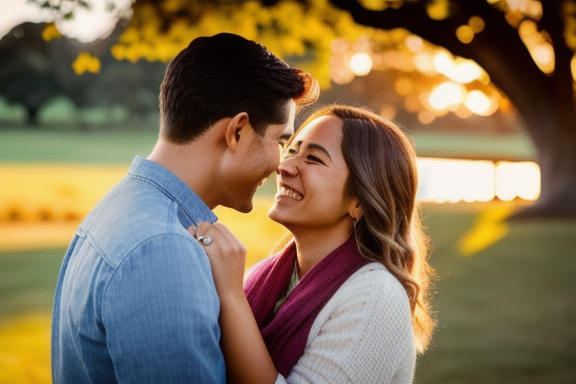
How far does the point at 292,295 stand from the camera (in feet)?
9.16

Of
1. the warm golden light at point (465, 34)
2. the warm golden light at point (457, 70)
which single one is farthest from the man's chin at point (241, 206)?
the warm golden light at point (457, 70)

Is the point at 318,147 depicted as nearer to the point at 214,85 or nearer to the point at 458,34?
the point at 214,85

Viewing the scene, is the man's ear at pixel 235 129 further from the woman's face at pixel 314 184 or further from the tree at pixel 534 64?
the tree at pixel 534 64

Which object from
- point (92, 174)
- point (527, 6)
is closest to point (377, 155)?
point (527, 6)

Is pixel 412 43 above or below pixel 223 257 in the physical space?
below

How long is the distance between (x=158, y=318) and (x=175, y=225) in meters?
0.26

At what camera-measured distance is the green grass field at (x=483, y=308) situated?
256 inches

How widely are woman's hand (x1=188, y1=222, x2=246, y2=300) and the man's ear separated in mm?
272

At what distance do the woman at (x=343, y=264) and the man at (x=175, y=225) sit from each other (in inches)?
9.7

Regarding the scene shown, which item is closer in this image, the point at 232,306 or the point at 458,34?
the point at 232,306

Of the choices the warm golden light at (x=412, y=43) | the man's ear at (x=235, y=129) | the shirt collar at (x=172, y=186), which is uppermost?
the man's ear at (x=235, y=129)

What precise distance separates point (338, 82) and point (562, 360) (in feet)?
133

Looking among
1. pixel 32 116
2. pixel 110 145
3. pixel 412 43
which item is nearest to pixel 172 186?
pixel 412 43

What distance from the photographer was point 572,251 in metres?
11.6
